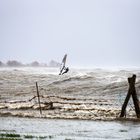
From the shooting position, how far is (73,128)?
26812 millimetres

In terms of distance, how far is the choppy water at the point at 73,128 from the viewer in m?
23.1

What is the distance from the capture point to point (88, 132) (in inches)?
982

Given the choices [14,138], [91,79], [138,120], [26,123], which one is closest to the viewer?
[14,138]

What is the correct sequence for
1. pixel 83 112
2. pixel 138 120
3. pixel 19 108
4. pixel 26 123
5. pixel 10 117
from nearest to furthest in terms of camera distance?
pixel 26 123
pixel 138 120
pixel 10 117
pixel 83 112
pixel 19 108

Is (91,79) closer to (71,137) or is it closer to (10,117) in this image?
(10,117)

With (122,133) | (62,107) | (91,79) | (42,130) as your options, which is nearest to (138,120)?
(122,133)

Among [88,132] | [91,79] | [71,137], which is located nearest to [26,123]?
[88,132]

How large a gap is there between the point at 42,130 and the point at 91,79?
69.1 metres

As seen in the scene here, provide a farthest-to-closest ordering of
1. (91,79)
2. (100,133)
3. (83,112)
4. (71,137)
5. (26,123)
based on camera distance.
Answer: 1. (91,79)
2. (83,112)
3. (26,123)
4. (100,133)
5. (71,137)

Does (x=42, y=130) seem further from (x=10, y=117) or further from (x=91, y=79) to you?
(x=91, y=79)

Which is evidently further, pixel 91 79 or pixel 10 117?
pixel 91 79

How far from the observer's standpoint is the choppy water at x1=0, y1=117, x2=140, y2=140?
75.7ft

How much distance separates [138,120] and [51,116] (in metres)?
7.25

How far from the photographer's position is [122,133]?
81.4 ft
